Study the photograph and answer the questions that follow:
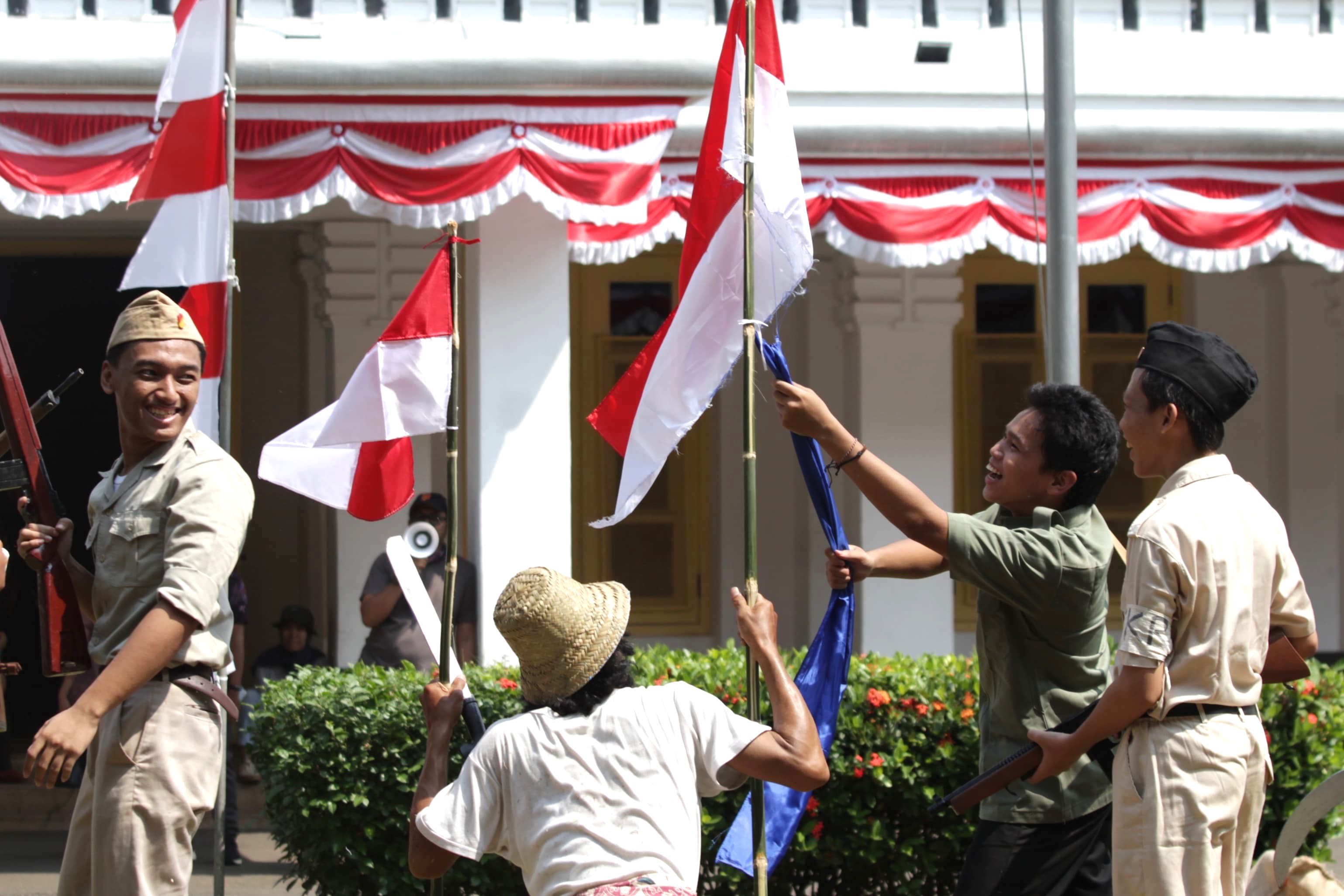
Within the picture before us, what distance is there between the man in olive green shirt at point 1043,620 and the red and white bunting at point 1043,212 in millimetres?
3678

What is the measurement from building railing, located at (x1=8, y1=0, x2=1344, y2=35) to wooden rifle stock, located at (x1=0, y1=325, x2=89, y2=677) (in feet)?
11.8

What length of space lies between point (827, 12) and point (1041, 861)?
5245mm

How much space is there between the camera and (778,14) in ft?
23.7

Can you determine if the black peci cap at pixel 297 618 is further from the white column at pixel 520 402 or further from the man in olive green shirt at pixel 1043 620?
the man in olive green shirt at pixel 1043 620

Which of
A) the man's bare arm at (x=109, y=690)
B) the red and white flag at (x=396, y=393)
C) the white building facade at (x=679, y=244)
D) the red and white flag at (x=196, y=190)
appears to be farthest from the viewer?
the white building facade at (x=679, y=244)

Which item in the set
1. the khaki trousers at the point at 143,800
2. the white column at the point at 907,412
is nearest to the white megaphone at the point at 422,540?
the white column at the point at 907,412

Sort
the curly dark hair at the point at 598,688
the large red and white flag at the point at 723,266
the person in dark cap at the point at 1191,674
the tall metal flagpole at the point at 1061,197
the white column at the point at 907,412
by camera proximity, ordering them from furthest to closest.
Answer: the white column at the point at 907,412
the tall metal flagpole at the point at 1061,197
the large red and white flag at the point at 723,266
the person in dark cap at the point at 1191,674
the curly dark hair at the point at 598,688

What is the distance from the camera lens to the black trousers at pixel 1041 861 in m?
3.06

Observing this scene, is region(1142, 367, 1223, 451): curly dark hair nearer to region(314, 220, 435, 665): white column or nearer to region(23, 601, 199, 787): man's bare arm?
region(23, 601, 199, 787): man's bare arm

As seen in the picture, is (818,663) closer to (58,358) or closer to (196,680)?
(196,680)

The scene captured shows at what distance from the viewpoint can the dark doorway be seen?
841 cm

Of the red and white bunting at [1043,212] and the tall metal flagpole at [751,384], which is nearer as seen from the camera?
the tall metal flagpole at [751,384]

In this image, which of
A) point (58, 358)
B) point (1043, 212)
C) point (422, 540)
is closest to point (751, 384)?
point (422, 540)

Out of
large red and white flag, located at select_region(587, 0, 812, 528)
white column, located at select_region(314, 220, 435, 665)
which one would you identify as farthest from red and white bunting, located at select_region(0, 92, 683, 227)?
large red and white flag, located at select_region(587, 0, 812, 528)
